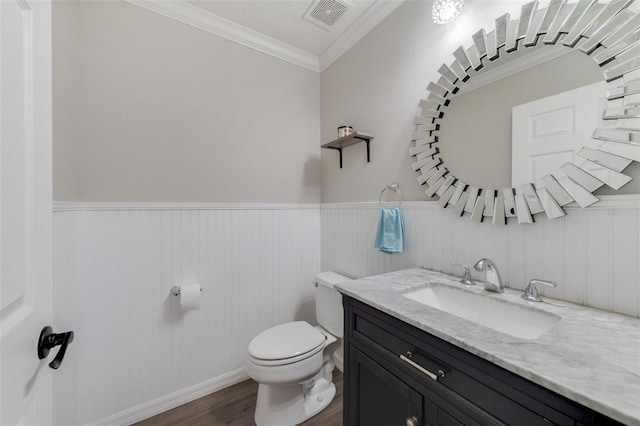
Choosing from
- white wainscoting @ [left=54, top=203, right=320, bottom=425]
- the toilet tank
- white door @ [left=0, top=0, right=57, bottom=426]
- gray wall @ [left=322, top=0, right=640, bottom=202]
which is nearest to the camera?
white door @ [left=0, top=0, right=57, bottom=426]

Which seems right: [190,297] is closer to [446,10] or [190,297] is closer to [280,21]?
[280,21]

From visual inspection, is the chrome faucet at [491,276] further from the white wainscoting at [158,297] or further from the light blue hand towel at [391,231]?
the white wainscoting at [158,297]

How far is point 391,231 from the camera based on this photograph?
1411 mm

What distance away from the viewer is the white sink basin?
0.81 m

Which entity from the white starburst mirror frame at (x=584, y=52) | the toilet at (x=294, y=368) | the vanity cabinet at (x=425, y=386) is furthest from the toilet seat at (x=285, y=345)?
the white starburst mirror frame at (x=584, y=52)

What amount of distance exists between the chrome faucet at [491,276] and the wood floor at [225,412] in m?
1.17

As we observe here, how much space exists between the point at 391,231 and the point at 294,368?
91cm

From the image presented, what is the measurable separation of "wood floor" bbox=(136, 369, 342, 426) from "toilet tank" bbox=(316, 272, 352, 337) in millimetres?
444

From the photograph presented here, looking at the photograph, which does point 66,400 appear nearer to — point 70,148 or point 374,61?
point 70,148

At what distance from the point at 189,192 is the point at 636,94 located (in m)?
2.02

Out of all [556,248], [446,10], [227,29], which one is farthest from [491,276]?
[227,29]

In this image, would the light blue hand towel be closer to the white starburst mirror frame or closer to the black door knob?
the white starburst mirror frame

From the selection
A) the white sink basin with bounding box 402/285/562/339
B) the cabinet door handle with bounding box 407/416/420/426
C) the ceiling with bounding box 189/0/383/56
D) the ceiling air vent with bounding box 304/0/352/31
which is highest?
the ceiling with bounding box 189/0/383/56

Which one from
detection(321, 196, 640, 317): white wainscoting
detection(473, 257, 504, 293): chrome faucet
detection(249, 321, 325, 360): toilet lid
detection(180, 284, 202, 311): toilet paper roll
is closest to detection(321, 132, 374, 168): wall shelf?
detection(321, 196, 640, 317): white wainscoting
